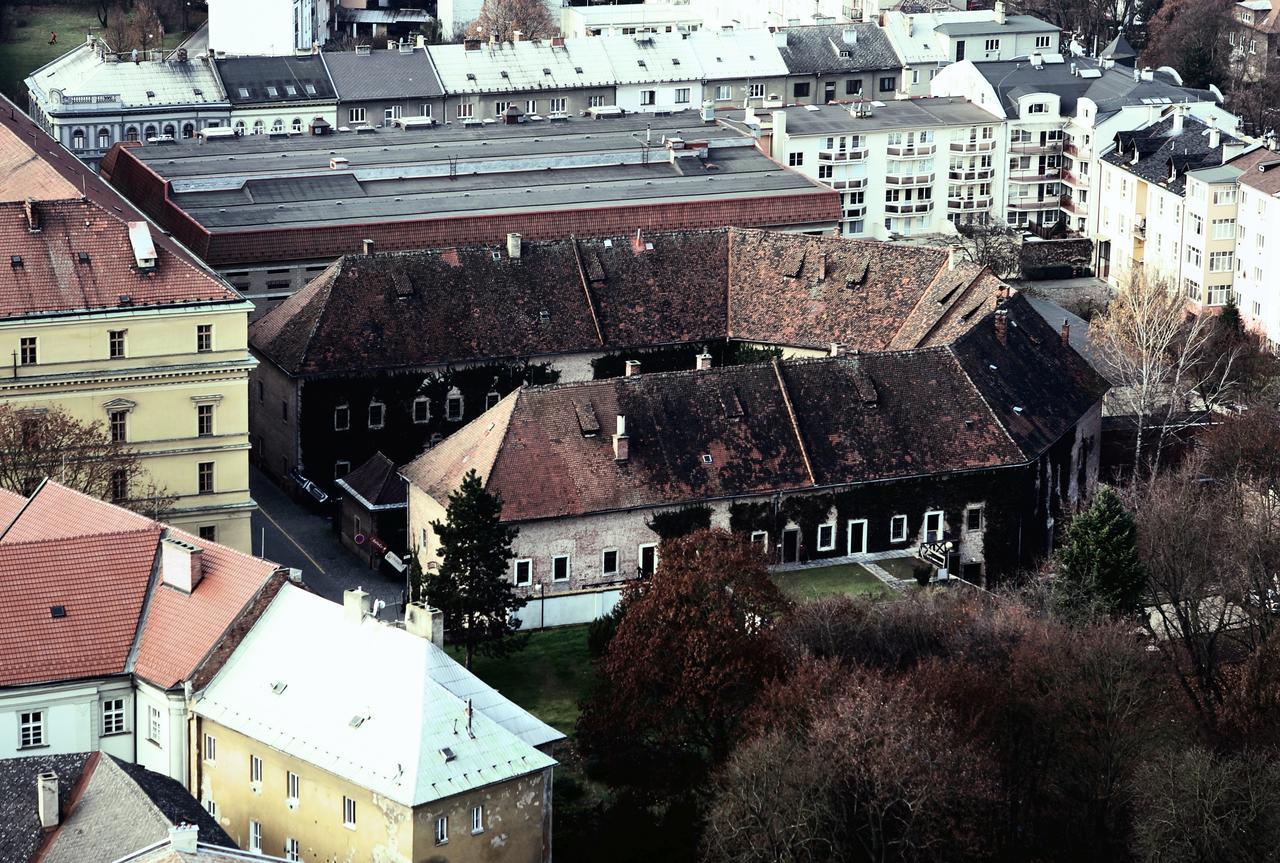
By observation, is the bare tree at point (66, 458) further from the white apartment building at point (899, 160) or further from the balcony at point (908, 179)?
the balcony at point (908, 179)

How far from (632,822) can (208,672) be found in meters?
14.3

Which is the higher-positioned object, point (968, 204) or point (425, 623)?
point (425, 623)

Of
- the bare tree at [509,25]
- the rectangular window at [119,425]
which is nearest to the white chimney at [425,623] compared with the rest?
the rectangular window at [119,425]

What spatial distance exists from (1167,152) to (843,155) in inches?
702

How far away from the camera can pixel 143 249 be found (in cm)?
10806

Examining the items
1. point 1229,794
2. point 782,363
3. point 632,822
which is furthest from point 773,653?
point 782,363

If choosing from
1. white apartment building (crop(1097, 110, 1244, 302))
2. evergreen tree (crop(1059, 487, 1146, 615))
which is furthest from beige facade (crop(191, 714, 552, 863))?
white apartment building (crop(1097, 110, 1244, 302))

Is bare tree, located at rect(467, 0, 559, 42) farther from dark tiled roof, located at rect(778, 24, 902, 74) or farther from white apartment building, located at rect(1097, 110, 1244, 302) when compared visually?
white apartment building, located at rect(1097, 110, 1244, 302)

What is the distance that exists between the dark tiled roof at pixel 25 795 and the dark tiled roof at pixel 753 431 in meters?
27.6

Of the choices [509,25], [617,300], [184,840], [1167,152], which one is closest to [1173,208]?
[1167,152]

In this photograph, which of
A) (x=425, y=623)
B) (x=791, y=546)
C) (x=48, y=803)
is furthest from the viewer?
(x=791, y=546)

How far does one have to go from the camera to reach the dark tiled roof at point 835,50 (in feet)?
607

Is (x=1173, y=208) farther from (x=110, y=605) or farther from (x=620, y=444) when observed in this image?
(x=110, y=605)

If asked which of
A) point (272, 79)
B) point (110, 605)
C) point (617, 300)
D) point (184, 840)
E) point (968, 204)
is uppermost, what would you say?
point (272, 79)
